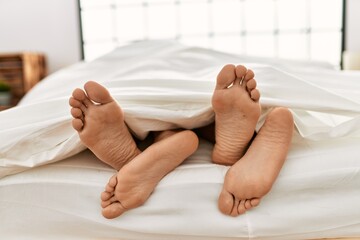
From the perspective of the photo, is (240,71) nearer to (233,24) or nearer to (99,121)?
(99,121)

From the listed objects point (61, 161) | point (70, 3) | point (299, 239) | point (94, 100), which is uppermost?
point (70, 3)

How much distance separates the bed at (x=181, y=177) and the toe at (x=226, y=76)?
0.19ft

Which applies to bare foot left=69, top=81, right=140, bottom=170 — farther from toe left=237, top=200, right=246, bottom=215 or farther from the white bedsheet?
toe left=237, top=200, right=246, bottom=215

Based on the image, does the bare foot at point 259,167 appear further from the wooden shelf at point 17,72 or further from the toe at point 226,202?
the wooden shelf at point 17,72

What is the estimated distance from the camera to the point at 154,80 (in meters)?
0.85

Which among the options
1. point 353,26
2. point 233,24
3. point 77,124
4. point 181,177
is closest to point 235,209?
point 181,177

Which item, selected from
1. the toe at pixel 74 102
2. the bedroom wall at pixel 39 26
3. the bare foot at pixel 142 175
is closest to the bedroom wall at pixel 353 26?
the bedroom wall at pixel 39 26

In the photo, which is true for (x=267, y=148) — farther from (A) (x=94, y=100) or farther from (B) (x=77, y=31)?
(B) (x=77, y=31)

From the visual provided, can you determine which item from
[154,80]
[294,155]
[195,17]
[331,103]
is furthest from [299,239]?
[195,17]

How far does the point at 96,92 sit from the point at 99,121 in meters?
0.05

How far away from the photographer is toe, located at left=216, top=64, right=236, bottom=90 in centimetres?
69

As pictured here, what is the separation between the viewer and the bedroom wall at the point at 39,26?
2.91 metres

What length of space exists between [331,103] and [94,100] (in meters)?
0.47

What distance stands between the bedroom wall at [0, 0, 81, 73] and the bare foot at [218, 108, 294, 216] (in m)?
2.52
